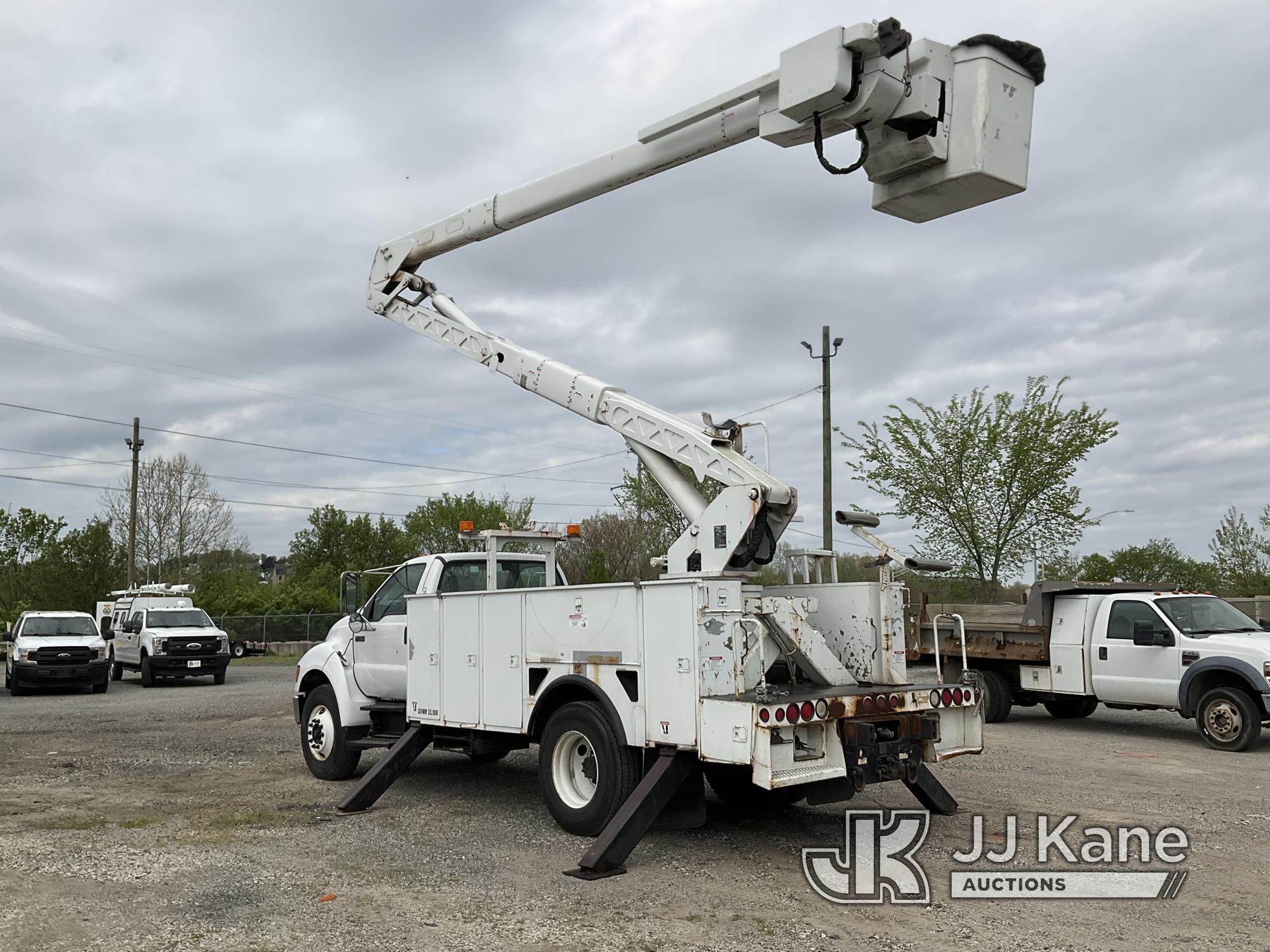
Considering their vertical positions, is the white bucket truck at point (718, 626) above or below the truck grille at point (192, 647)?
above

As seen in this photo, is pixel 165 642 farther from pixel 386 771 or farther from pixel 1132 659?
pixel 1132 659

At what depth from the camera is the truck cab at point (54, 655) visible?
2191 centimetres

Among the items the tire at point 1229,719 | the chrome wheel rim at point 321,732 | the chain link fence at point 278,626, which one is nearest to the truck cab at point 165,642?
the chain link fence at point 278,626

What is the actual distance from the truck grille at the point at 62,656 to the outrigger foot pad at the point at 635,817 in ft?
62.4

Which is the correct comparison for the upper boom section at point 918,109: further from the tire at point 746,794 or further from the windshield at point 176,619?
the windshield at point 176,619

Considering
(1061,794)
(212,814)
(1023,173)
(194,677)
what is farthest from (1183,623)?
(194,677)

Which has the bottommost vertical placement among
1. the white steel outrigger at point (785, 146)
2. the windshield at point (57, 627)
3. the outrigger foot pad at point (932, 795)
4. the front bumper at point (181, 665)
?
the front bumper at point (181, 665)

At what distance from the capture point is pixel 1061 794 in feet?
31.5

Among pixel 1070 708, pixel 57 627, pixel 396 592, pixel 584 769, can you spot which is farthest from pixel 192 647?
pixel 584 769

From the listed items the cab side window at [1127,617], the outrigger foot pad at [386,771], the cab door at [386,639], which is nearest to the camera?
the outrigger foot pad at [386,771]

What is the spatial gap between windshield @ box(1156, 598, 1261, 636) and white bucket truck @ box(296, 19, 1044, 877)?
6.49 m

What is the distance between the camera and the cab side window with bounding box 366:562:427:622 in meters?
10.5

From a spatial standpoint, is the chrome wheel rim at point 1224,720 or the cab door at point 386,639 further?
the chrome wheel rim at point 1224,720

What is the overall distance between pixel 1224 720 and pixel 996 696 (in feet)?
10.9
